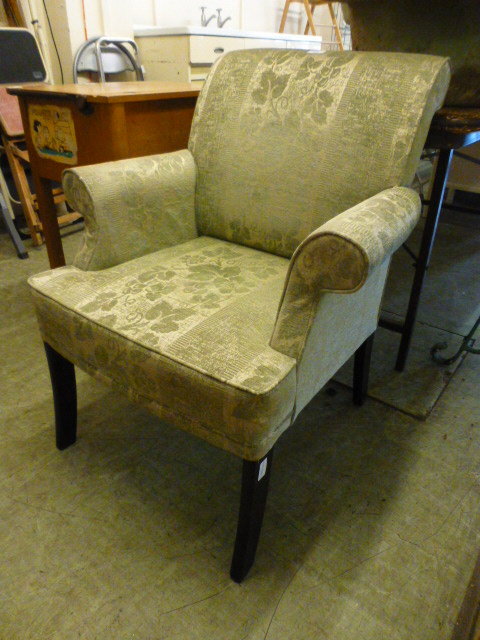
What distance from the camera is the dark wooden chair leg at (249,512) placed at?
0.77m

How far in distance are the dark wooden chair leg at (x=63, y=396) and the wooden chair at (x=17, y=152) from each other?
1424 mm

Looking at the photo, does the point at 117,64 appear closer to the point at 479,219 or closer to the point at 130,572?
the point at 479,219

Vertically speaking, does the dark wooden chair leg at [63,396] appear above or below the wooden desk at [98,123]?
below

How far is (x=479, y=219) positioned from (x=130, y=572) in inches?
108

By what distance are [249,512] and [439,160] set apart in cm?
95

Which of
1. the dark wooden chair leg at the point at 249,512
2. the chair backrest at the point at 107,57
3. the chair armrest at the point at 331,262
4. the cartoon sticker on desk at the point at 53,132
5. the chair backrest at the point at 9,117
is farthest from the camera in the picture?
the chair backrest at the point at 107,57

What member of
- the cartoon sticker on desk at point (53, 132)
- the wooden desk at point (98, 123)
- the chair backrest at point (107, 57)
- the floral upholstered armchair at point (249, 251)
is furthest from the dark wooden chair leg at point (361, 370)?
the chair backrest at point (107, 57)

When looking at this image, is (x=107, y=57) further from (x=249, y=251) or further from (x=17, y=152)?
(x=249, y=251)

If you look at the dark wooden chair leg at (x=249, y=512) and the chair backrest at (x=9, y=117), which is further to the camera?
the chair backrest at (x=9, y=117)

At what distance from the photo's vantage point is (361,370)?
1.25m


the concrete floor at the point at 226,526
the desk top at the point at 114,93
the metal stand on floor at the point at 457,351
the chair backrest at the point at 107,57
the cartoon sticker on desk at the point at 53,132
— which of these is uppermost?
the chair backrest at the point at 107,57

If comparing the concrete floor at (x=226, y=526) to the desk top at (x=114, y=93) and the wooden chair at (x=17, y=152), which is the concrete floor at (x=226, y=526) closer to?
the desk top at (x=114, y=93)

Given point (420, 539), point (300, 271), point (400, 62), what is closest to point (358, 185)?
point (400, 62)

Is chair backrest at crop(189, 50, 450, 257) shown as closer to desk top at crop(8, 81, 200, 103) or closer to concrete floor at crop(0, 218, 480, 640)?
desk top at crop(8, 81, 200, 103)
